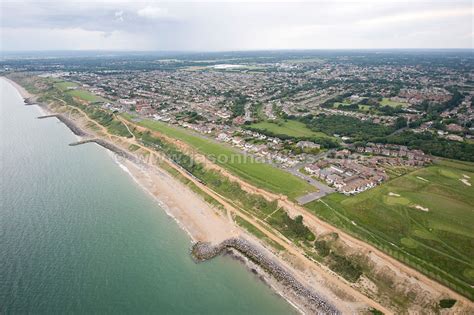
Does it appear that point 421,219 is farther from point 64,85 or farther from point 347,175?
point 64,85

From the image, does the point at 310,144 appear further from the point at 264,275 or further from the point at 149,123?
the point at 149,123

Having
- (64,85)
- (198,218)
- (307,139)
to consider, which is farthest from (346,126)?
(64,85)

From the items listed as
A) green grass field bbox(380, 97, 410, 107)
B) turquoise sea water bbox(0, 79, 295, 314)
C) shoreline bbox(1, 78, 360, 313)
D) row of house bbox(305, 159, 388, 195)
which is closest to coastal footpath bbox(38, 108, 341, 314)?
→ shoreline bbox(1, 78, 360, 313)

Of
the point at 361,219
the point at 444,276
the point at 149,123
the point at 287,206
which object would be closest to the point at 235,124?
the point at 149,123

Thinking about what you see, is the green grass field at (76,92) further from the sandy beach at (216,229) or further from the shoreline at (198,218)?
the shoreline at (198,218)

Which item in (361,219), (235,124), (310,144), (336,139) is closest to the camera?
(361,219)

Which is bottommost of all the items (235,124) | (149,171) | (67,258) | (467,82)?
(67,258)
